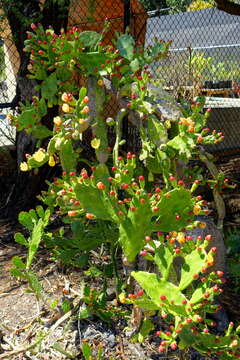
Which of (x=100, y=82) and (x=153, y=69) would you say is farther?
(x=153, y=69)

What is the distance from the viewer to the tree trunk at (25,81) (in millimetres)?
3764

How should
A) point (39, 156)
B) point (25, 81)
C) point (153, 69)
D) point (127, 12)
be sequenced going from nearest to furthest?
point (39, 156) → point (25, 81) → point (127, 12) → point (153, 69)

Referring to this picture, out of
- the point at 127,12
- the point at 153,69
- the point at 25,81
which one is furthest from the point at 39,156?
the point at 153,69

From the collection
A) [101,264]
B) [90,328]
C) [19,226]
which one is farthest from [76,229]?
[19,226]

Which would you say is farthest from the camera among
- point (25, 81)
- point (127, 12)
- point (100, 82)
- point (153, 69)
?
point (153, 69)

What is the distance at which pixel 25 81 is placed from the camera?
3900mm

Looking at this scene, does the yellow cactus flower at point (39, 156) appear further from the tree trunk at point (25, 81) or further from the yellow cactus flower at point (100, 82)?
the tree trunk at point (25, 81)

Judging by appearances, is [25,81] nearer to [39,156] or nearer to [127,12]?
[127,12]

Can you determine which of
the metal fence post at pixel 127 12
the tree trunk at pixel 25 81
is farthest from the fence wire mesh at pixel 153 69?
the tree trunk at pixel 25 81

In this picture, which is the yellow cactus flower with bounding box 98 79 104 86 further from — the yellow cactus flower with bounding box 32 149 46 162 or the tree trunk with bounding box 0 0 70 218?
the tree trunk with bounding box 0 0 70 218

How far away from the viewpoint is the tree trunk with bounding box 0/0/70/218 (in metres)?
3.76

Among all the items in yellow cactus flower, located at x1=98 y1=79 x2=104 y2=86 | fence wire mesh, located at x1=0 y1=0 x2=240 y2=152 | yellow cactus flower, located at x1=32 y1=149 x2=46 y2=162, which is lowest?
yellow cactus flower, located at x1=32 y1=149 x2=46 y2=162

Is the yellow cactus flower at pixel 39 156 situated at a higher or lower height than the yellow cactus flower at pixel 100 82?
lower

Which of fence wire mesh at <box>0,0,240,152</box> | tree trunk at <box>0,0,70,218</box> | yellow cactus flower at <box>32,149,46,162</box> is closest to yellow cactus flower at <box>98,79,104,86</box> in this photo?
yellow cactus flower at <box>32,149,46,162</box>
